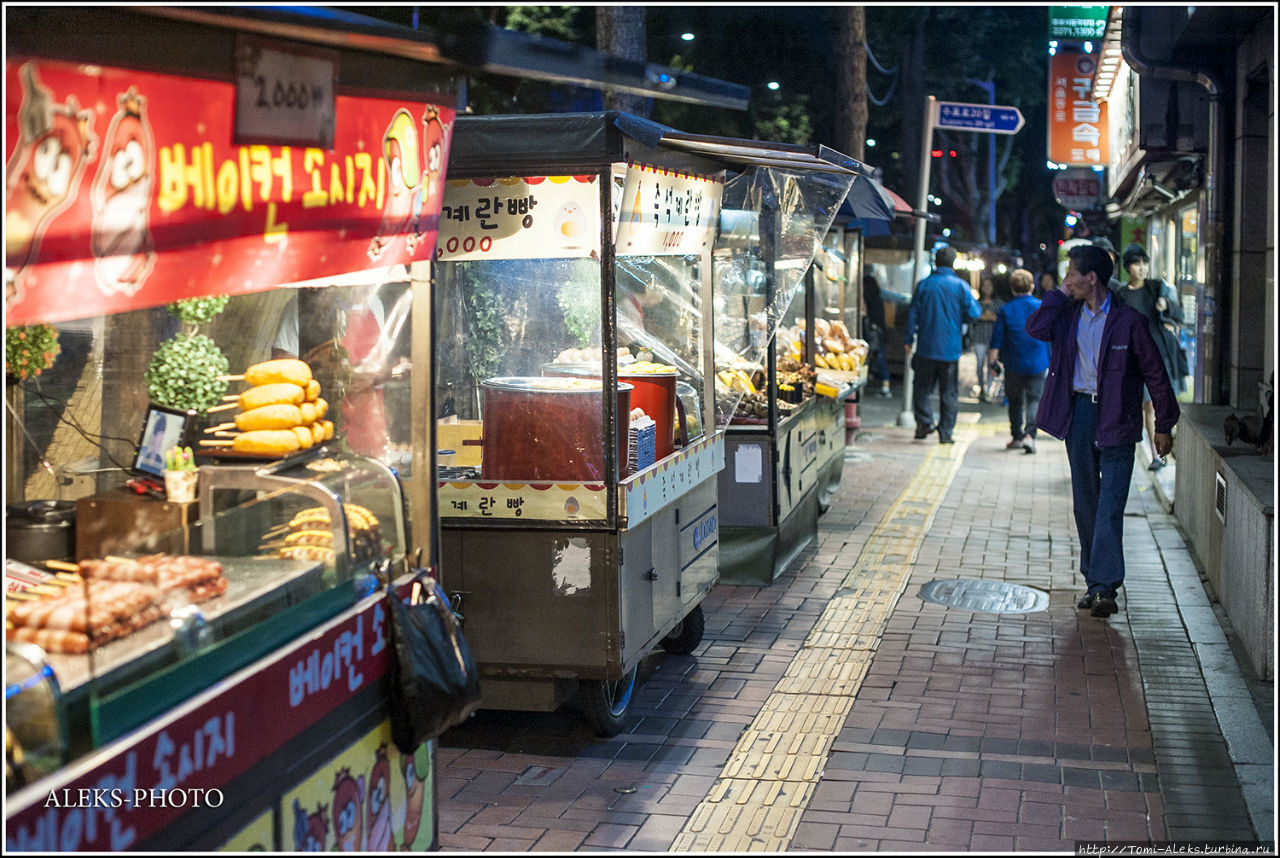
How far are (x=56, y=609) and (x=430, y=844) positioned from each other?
1.70 metres

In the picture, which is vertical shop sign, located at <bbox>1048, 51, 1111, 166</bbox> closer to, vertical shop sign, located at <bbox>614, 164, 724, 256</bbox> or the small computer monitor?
vertical shop sign, located at <bbox>614, 164, 724, 256</bbox>

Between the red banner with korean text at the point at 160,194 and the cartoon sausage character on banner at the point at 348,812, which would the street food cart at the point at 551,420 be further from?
the cartoon sausage character on banner at the point at 348,812

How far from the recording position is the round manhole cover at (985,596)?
807 cm

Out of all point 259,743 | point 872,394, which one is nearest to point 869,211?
point 259,743

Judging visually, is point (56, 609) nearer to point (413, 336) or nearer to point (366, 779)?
point (366, 779)

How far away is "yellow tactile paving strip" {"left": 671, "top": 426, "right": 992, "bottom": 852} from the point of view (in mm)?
4859

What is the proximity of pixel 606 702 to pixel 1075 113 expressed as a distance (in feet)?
61.6

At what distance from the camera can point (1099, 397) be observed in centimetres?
744

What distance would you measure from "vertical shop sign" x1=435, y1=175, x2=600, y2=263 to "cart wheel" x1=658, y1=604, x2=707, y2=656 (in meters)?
2.45

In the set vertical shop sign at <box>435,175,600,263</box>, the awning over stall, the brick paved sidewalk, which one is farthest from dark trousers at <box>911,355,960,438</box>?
vertical shop sign at <box>435,175,600,263</box>

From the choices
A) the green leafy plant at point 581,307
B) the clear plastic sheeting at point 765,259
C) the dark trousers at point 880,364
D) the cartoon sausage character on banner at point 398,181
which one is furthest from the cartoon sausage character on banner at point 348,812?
the dark trousers at point 880,364

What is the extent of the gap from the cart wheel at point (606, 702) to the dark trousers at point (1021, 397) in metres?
9.35

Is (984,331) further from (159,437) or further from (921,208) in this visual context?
(159,437)

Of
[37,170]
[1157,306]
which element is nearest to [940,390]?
[1157,306]
